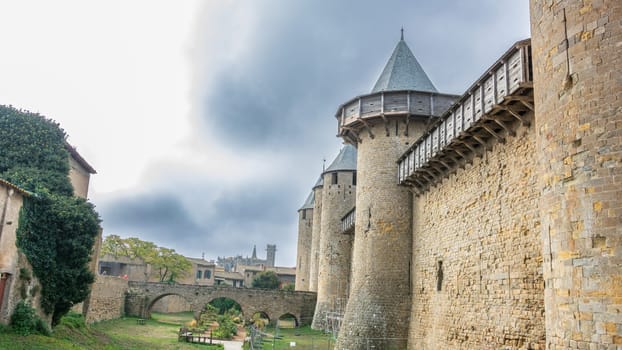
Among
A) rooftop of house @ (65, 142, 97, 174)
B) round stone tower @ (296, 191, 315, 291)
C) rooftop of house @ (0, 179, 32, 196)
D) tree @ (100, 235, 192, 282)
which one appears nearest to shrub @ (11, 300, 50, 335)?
rooftop of house @ (0, 179, 32, 196)

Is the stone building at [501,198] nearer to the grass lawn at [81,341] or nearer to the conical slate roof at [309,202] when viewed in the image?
the grass lawn at [81,341]

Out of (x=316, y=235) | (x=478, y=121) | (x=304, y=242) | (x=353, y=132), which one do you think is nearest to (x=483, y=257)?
(x=478, y=121)

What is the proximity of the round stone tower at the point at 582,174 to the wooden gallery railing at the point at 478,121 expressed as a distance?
8.42 ft

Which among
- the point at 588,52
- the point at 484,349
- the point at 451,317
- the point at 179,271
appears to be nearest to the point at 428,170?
the point at 451,317

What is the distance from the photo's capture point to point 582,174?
24.3 ft

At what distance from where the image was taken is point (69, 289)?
17406 millimetres

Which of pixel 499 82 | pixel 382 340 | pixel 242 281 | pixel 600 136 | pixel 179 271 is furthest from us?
pixel 242 281

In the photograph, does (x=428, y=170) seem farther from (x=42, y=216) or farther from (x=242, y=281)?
(x=242, y=281)

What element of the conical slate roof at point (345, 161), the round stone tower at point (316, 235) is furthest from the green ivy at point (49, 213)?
the round stone tower at point (316, 235)

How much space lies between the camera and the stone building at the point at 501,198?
7.20 metres

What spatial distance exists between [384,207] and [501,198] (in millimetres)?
7404

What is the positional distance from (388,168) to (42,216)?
12329mm

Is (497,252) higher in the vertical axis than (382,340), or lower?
higher

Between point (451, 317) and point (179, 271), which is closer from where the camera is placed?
point (451, 317)
